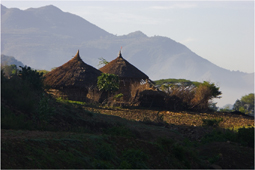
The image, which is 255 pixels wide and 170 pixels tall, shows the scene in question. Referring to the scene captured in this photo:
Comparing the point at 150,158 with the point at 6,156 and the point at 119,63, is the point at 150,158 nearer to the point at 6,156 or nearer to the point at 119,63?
the point at 6,156

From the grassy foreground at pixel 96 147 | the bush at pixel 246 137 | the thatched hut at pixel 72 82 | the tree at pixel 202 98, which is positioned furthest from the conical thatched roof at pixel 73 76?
the bush at pixel 246 137

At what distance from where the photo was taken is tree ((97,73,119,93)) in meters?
25.7

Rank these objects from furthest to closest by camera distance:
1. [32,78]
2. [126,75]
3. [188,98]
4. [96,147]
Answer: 1. [126,75]
2. [188,98]
3. [32,78]
4. [96,147]

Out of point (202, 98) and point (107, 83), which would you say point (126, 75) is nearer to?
point (107, 83)

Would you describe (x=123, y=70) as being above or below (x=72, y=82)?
above

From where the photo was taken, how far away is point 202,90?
84.7ft

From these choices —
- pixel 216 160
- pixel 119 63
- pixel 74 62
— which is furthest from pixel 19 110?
pixel 119 63

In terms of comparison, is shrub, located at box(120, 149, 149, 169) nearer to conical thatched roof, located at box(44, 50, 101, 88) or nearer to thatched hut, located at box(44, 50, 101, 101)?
thatched hut, located at box(44, 50, 101, 101)

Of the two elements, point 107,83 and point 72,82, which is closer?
point 107,83

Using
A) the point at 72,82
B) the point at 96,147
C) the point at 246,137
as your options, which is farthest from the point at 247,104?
the point at 96,147

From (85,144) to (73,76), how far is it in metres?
21.1

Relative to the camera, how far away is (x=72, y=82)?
1093 inches

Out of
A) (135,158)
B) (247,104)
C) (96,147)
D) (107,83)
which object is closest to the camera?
(135,158)

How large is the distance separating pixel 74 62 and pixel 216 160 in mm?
22221
